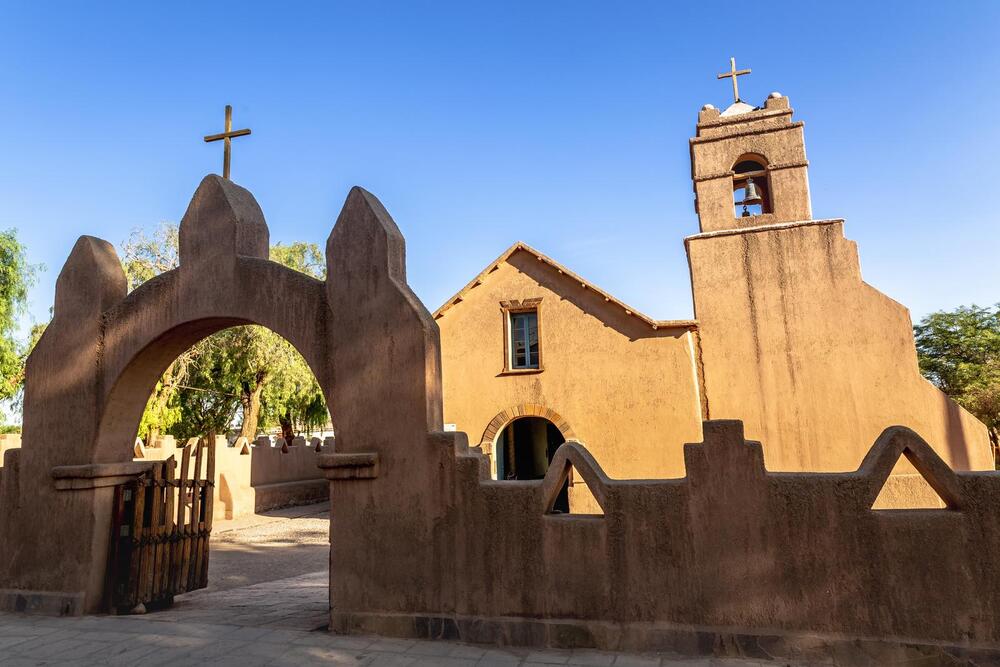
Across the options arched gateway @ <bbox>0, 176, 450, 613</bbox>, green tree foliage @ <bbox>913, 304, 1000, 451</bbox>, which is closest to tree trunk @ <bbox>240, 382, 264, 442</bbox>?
arched gateway @ <bbox>0, 176, 450, 613</bbox>

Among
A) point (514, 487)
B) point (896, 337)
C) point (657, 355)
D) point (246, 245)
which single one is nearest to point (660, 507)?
point (514, 487)

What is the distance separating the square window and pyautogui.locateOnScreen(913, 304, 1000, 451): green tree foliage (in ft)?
58.6

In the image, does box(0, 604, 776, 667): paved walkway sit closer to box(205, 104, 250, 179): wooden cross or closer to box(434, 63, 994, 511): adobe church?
box(205, 104, 250, 179): wooden cross

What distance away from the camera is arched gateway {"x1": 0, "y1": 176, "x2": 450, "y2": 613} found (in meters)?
5.49

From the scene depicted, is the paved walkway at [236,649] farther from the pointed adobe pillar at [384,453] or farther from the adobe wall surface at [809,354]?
the adobe wall surface at [809,354]

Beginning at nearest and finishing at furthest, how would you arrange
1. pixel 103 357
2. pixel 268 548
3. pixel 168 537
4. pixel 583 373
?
pixel 103 357 < pixel 168 537 < pixel 268 548 < pixel 583 373

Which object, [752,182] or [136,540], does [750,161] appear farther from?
[136,540]

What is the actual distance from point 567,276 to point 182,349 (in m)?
10.4

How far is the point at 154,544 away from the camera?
6652 millimetres

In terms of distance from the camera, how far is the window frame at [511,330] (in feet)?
50.9

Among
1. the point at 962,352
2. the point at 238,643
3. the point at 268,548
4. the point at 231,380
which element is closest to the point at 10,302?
the point at 231,380

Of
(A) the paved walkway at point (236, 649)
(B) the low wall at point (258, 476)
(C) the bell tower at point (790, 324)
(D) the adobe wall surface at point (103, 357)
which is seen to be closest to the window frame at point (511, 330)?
(C) the bell tower at point (790, 324)

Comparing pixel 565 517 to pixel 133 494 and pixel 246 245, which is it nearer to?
pixel 246 245

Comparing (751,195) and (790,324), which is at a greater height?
(751,195)
